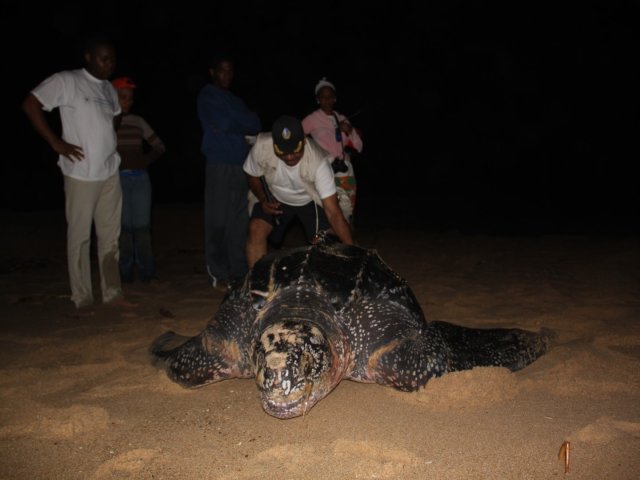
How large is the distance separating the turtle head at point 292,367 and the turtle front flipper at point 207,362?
38 cm

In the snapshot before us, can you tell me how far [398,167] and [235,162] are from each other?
648 inches

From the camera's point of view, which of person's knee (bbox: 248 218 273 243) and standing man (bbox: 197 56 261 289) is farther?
standing man (bbox: 197 56 261 289)

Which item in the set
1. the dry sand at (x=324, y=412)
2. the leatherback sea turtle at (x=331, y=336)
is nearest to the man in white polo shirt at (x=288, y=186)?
the leatherback sea turtle at (x=331, y=336)

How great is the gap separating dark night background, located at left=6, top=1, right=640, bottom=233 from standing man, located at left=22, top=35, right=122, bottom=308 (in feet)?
36.7

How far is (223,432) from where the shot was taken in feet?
6.46

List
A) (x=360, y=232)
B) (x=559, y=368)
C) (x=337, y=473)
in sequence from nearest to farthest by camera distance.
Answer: (x=337, y=473) → (x=559, y=368) → (x=360, y=232)

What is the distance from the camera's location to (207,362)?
2387 millimetres

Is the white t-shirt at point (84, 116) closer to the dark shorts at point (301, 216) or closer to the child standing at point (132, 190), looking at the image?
the child standing at point (132, 190)

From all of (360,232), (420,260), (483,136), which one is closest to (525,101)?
(483,136)

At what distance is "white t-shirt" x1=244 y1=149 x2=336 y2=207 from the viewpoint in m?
3.28

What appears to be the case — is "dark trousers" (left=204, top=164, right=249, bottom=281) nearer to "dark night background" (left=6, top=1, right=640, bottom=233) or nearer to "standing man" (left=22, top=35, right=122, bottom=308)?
"standing man" (left=22, top=35, right=122, bottom=308)

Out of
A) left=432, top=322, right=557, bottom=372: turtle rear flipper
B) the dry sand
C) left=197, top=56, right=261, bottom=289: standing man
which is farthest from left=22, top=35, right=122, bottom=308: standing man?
left=432, top=322, right=557, bottom=372: turtle rear flipper

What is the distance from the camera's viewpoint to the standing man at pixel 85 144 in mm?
3301

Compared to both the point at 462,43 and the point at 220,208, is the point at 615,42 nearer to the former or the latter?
the point at 462,43
